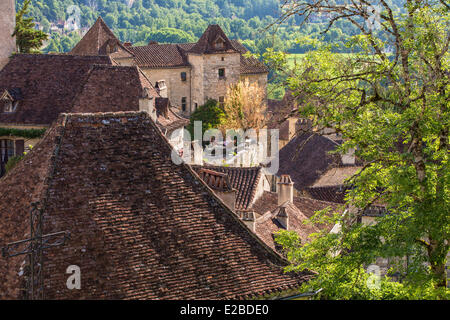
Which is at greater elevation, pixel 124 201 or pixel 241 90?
pixel 241 90

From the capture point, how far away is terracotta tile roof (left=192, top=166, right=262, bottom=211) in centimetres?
3288

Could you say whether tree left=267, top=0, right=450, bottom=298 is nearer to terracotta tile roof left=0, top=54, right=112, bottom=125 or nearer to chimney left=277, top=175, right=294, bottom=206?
chimney left=277, top=175, right=294, bottom=206

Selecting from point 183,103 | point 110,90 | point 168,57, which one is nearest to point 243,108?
point 183,103

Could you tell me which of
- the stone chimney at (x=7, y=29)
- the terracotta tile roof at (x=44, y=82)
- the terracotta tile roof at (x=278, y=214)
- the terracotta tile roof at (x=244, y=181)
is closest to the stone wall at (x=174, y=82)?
the stone chimney at (x=7, y=29)

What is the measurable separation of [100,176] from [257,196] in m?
18.7

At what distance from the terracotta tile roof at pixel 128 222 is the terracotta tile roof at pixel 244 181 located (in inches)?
613

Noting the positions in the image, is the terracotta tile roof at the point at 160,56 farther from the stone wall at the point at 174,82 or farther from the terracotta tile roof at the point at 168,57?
the stone wall at the point at 174,82

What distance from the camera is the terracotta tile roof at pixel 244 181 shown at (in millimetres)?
32875

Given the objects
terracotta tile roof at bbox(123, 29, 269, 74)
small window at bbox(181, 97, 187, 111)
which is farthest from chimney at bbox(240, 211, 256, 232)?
small window at bbox(181, 97, 187, 111)

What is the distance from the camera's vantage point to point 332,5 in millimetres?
15883

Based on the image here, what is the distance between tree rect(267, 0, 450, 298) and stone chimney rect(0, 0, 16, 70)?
3008 centimetres
